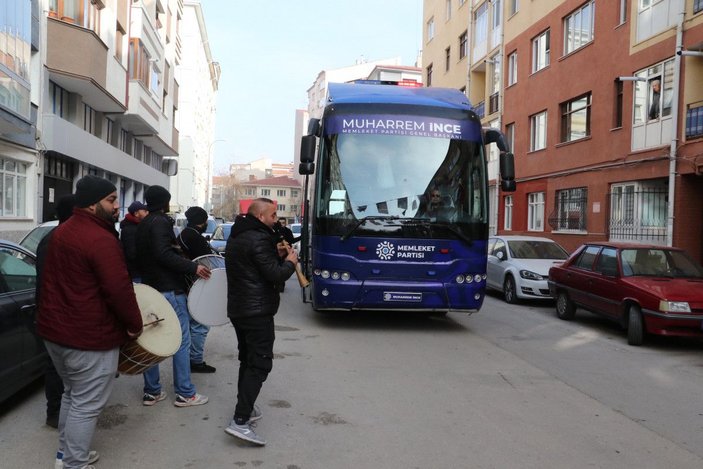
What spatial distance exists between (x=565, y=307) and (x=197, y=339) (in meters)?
7.32

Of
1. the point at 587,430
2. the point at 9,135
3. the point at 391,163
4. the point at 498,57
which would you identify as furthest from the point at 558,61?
the point at 587,430

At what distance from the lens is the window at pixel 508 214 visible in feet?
85.3

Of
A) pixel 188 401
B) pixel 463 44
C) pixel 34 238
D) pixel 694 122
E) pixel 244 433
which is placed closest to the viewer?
pixel 244 433

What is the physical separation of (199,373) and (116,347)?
274 centimetres

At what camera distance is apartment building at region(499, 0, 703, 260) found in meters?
15.1

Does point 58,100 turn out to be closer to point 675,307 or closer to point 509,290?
point 509,290

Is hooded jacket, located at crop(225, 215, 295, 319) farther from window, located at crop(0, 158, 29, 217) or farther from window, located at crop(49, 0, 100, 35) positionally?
window, located at crop(49, 0, 100, 35)

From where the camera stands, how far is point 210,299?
4910mm

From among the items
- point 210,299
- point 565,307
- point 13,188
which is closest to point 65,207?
point 210,299

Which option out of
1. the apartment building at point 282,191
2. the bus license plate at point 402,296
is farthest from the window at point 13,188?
the apartment building at point 282,191

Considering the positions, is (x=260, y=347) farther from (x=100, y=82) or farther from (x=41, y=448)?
(x=100, y=82)

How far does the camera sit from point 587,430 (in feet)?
15.6

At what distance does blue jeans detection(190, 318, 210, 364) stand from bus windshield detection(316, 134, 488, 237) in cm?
298

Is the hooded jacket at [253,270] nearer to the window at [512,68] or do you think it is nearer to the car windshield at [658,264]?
the car windshield at [658,264]
